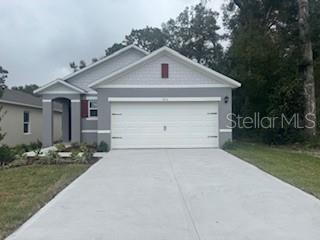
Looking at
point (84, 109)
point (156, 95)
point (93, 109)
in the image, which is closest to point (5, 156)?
point (156, 95)

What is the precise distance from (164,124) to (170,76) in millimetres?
2213

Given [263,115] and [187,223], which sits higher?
[263,115]

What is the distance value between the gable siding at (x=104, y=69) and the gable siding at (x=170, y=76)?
6389 mm

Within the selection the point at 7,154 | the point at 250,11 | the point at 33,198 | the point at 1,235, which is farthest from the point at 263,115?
the point at 1,235

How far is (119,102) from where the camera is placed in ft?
63.6

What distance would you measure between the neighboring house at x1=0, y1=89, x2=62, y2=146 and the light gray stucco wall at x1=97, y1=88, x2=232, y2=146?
6.78m

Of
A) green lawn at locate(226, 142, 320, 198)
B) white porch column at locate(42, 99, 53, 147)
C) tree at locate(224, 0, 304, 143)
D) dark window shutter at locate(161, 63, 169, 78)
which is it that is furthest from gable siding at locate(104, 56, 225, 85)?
white porch column at locate(42, 99, 53, 147)

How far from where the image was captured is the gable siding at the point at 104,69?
25.5 meters

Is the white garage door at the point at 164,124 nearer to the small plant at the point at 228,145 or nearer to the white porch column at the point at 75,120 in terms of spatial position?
the small plant at the point at 228,145

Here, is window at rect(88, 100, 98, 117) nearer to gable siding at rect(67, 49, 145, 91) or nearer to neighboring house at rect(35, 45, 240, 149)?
gable siding at rect(67, 49, 145, 91)

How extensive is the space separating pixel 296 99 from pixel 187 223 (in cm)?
1765

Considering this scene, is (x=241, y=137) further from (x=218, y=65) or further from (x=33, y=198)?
(x=33, y=198)

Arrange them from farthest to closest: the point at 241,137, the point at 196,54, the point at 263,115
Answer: the point at 196,54 < the point at 241,137 < the point at 263,115

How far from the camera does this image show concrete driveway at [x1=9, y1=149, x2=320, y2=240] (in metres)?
5.91
